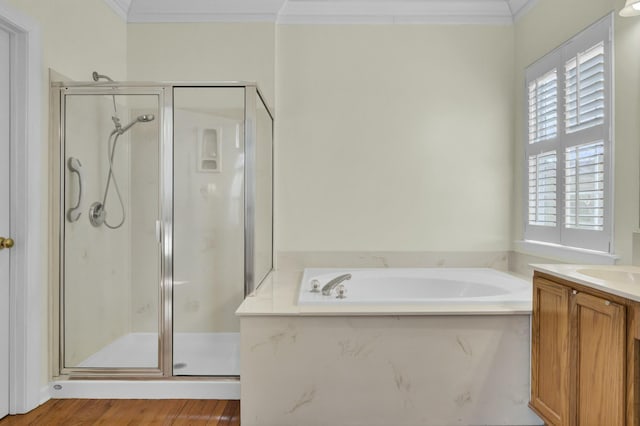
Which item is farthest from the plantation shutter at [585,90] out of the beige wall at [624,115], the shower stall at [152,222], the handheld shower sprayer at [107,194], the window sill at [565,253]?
the handheld shower sprayer at [107,194]

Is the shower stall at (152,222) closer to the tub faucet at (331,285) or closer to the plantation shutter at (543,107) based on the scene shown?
the tub faucet at (331,285)

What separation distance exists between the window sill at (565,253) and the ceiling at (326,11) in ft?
5.69

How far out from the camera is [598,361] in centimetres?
144

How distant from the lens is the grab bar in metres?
2.38

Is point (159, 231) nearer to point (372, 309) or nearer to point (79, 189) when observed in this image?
point (79, 189)

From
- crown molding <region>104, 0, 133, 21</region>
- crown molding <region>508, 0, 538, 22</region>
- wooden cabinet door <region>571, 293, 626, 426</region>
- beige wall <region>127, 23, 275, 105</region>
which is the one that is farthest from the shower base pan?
crown molding <region>508, 0, 538, 22</region>

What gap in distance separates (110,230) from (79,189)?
31cm

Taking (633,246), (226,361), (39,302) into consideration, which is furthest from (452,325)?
(39,302)

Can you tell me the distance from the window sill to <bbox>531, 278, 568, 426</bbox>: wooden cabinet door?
517 millimetres

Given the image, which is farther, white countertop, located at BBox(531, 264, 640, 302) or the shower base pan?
the shower base pan

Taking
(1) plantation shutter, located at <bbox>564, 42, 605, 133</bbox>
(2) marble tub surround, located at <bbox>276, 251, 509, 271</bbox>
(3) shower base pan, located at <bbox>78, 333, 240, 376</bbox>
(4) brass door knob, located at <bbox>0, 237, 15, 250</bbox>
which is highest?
(1) plantation shutter, located at <bbox>564, 42, 605, 133</bbox>

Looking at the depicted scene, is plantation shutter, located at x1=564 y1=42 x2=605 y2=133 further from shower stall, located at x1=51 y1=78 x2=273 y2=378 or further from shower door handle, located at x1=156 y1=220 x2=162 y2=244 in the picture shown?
shower door handle, located at x1=156 y1=220 x2=162 y2=244

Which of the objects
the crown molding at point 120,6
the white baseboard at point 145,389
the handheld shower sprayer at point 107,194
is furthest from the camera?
the crown molding at point 120,6

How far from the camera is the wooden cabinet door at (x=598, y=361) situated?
134 cm
